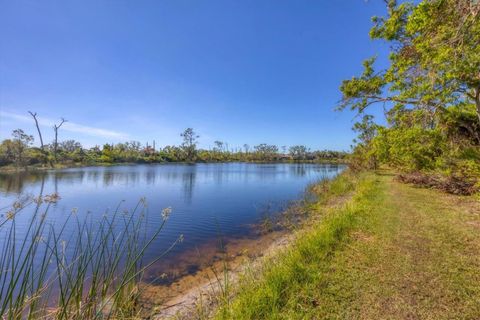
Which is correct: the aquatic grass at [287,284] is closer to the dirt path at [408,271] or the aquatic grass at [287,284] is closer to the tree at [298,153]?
the dirt path at [408,271]

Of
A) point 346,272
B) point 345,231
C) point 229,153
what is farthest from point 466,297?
point 229,153

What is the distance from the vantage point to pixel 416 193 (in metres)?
9.69

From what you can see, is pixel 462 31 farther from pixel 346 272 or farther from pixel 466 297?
Answer: pixel 346 272

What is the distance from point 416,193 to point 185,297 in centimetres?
1003

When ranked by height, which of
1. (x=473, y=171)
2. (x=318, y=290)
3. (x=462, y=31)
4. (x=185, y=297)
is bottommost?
(x=185, y=297)

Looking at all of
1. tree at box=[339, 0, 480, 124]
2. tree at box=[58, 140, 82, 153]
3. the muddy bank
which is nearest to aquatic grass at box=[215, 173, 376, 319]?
the muddy bank

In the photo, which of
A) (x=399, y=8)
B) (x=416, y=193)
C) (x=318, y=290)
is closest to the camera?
(x=318, y=290)

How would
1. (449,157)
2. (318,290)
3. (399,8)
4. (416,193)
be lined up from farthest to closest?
(416,193)
(449,157)
(399,8)
(318,290)

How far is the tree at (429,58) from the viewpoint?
4463mm

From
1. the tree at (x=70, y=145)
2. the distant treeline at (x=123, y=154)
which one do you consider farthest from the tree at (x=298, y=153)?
the tree at (x=70, y=145)

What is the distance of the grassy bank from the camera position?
2.66 meters

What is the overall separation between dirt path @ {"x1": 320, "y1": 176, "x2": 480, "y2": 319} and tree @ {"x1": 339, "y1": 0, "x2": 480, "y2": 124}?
11.8ft

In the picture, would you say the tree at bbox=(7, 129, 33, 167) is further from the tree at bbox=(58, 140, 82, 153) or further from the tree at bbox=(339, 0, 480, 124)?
the tree at bbox=(339, 0, 480, 124)

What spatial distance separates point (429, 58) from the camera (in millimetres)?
5512
